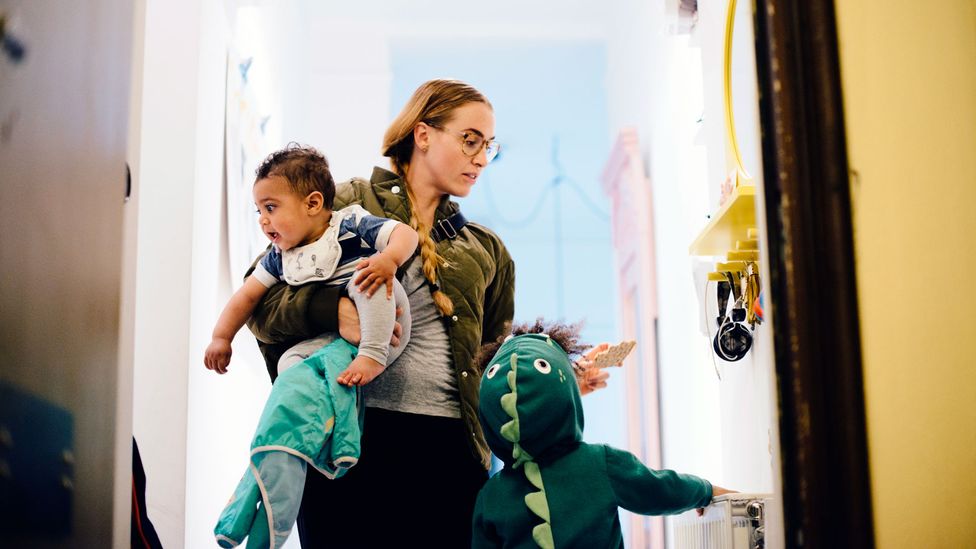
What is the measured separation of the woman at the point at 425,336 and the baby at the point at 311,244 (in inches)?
1.4

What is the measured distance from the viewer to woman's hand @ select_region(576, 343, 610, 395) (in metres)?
1.66

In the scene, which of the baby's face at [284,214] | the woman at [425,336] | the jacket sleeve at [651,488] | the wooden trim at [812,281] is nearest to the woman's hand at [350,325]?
the woman at [425,336]

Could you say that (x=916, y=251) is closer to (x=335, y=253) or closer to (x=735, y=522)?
(x=735, y=522)

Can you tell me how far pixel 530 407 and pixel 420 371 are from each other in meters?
0.26

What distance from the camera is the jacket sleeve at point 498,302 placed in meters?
1.81

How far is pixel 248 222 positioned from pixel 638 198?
1.35 m

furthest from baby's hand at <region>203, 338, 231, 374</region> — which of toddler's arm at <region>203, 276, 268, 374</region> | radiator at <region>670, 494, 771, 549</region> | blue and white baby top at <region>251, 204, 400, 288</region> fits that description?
radiator at <region>670, 494, 771, 549</region>

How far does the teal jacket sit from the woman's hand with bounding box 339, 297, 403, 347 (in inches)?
2.1

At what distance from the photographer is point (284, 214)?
163cm

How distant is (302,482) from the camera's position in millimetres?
1420

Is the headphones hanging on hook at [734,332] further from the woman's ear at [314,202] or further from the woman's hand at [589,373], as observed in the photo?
the woman's ear at [314,202]

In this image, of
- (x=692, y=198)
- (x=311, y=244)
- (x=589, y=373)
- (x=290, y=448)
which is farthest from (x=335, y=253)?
(x=692, y=198)

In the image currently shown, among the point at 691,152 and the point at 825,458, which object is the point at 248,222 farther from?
the point at 825,458

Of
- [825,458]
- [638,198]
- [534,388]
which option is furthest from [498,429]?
[638,198]
